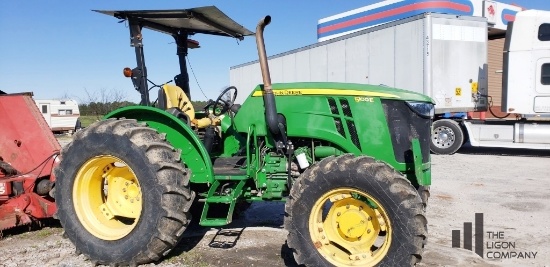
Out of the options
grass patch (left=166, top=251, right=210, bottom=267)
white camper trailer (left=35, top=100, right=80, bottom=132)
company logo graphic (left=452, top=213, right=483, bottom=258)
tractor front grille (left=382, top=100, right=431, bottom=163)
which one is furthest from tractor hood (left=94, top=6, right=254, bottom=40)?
white camper trailer (left=35, top=100, right=80, bottom=132)

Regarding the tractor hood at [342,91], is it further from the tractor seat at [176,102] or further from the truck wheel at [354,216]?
the tractor seat at [176,102]

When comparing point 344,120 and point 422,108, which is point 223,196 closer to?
point 344,120

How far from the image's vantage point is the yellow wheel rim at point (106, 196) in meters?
4.32

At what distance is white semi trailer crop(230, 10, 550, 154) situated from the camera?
1121 centimetres

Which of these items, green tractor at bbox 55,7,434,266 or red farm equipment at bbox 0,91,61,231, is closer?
green tractor at bbox 55,7,434,266

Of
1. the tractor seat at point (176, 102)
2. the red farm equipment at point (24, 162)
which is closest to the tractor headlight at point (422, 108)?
the tractor seat at point (176, 102)

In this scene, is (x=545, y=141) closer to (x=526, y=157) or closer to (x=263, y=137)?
(x=526, y=157)

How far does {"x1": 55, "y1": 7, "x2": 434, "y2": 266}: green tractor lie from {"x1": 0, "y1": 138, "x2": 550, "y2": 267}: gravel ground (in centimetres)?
49

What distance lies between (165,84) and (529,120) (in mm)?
10096

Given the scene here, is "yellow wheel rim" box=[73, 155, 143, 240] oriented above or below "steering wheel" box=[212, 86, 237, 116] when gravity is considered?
below

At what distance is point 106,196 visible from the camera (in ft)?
15.1

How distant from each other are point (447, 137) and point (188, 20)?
969 centimetres

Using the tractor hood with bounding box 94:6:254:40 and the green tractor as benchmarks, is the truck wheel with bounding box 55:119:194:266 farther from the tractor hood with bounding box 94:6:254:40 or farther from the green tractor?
the tractor hood with bounding box 94:6:254:40

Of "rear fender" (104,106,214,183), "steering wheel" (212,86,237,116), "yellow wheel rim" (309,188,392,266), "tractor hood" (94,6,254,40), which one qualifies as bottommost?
"yellow wheel rim" (309,188,392,266)
